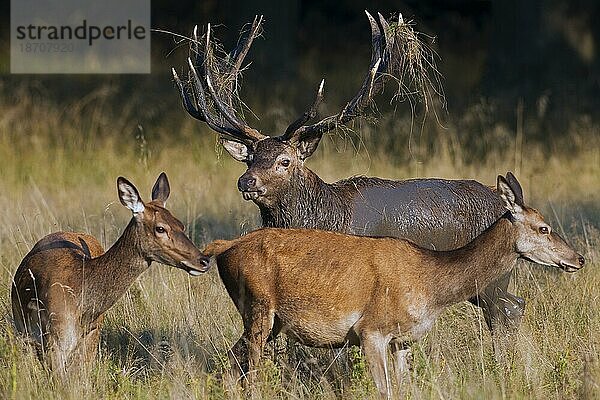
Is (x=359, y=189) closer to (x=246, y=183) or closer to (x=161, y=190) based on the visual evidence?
(x=246, y=183)

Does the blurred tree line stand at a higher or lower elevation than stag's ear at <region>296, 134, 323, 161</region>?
higher

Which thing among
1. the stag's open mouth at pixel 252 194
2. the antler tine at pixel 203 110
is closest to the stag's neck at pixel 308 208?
the stag's open mouth at pixel 252 194

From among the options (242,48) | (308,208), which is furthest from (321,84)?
(242,48)

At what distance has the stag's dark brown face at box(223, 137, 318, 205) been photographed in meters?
7.96

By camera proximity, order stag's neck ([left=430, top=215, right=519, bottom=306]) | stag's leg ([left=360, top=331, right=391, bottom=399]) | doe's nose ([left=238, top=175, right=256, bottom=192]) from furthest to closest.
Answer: doe's nose ([left=238, top=175, right=256, bottom=192]) < stag's neck ([left=430, top=215, right=519, bottom=306]) < stag's leg ([left=360, top=331, right=391, bottom=399])

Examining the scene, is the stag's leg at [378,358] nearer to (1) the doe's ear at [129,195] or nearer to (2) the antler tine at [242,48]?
(1) the doe's ear at [129,195]

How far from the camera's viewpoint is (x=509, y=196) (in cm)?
682

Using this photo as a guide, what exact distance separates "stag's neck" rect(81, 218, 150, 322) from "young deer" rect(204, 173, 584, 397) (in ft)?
1.33

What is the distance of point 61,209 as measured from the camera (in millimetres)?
12258

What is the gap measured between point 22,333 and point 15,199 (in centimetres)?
526

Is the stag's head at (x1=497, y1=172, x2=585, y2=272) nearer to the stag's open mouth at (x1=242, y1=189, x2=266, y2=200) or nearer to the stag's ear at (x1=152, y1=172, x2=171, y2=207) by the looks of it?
the stag's open mouth at (x1=242, y1=189, x2=266, y2=200)

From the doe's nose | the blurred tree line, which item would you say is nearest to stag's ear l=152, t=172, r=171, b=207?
the doe's nose

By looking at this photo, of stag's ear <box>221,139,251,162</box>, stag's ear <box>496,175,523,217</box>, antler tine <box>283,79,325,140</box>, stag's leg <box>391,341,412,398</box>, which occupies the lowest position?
stag's leg <box>391,341,412,398</box>

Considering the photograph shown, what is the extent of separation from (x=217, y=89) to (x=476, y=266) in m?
2.28
